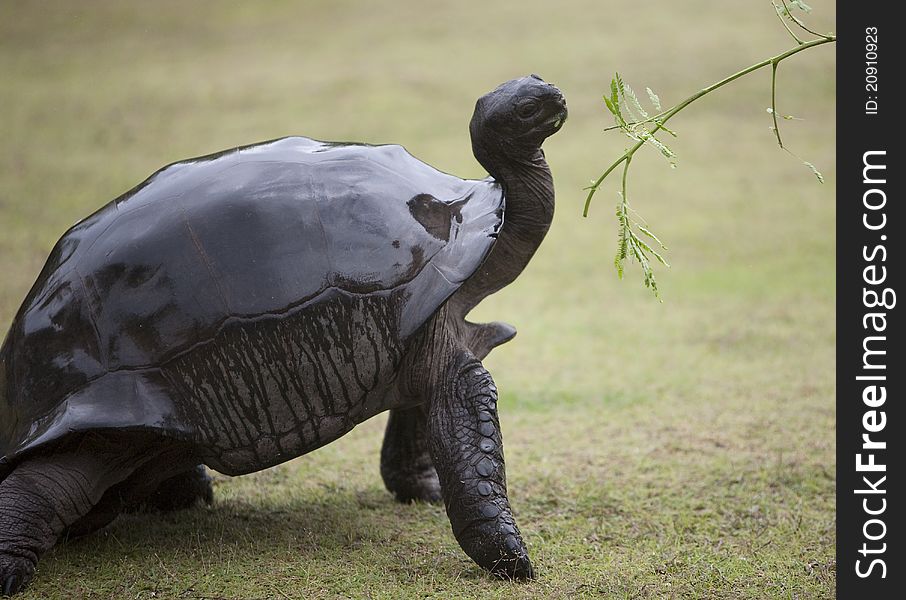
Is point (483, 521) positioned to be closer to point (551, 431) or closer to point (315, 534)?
point (315, 534)

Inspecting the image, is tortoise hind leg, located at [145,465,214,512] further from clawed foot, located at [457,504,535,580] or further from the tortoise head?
the tortoise head

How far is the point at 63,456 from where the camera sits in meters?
Answer: 3.43

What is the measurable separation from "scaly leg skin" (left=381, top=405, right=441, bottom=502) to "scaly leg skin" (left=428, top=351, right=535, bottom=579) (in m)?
0.82

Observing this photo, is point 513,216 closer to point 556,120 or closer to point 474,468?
point 556,120

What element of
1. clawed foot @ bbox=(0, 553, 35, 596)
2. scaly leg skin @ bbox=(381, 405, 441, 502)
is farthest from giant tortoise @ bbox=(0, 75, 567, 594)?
scaly leg skin @ bbox=(381, 405, 441, 502)

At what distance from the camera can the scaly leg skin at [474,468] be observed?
3467mm

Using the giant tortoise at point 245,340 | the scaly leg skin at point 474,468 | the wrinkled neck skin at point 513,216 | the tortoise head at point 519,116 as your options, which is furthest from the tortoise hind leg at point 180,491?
the tortoise head at point 519,116

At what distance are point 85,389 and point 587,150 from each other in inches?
371

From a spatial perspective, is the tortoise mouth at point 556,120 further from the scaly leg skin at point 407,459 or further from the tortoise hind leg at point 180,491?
the tortoise hind leg at point 180,491

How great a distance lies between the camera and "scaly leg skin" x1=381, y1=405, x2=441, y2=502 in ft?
14.6

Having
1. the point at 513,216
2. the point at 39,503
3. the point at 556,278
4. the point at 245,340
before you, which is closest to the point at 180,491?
the point at 39,503

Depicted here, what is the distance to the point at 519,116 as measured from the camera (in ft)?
12.3

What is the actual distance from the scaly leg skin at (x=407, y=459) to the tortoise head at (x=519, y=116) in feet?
4.10
